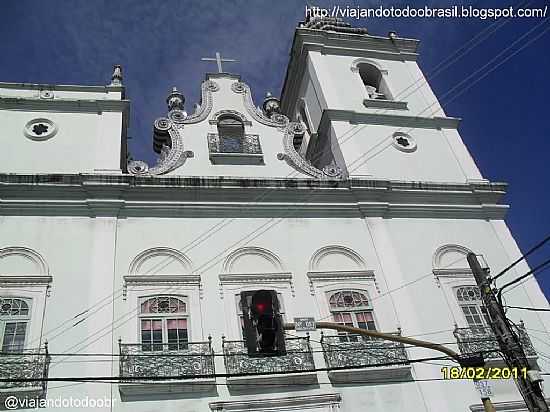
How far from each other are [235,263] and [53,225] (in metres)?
4.42

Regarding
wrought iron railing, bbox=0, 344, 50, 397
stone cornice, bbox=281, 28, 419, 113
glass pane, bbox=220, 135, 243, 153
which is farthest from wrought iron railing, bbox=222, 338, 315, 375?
stone cornice, bbox=281, 28, 419, 113

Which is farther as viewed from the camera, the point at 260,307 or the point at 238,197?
the point at 238,197

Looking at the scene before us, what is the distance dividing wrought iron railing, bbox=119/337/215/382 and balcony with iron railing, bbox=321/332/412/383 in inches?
103

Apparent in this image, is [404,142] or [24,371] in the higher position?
[404,142]

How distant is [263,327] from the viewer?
7.20 meters

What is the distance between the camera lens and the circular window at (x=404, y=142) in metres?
17.8

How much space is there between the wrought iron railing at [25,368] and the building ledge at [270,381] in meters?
3.63

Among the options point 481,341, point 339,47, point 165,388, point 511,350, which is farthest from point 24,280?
point 339,47

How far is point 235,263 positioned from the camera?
543 inches

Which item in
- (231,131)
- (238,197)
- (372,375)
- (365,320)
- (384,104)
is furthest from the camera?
(384,104)

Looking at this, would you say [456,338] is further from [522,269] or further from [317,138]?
[317,138]

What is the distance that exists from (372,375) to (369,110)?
377 inches

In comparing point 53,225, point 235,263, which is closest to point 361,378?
point 235,263

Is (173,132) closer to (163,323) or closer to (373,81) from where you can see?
(163,323)
